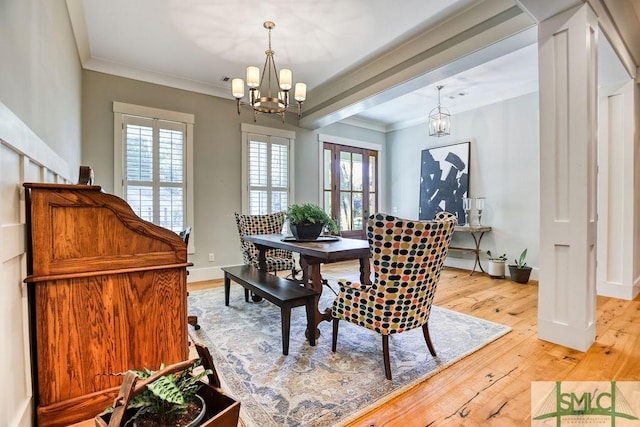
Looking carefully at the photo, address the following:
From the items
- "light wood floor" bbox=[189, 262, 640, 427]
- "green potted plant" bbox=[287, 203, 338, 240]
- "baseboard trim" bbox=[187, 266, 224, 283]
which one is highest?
"green potted plant" bbox=[287, 203, 338, 240]

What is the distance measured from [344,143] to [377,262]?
4566 mm

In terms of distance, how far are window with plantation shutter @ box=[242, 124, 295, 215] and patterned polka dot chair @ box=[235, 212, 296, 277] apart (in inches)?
39.6

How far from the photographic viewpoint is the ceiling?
275cm

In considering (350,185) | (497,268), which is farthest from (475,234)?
(350,185)

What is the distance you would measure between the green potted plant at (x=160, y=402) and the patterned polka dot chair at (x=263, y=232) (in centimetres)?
263

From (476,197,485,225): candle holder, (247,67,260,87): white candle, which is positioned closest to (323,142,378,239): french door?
(476,197,485,225): candle holder

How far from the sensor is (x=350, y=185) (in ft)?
20.7

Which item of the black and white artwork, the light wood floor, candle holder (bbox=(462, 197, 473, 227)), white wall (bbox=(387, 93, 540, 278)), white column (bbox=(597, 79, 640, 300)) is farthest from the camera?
the black and white artwork

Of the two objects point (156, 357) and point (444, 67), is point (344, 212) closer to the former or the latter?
point (444, 67)

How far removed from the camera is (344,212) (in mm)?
6219

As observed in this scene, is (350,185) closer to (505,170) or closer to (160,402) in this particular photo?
(505,170)

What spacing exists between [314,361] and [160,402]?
1.41m

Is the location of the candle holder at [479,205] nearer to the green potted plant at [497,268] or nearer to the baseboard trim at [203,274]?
the green potted plant at [497,268]

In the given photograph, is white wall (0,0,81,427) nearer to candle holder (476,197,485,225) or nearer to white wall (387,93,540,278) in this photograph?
candle holder (476,197,485,225)
